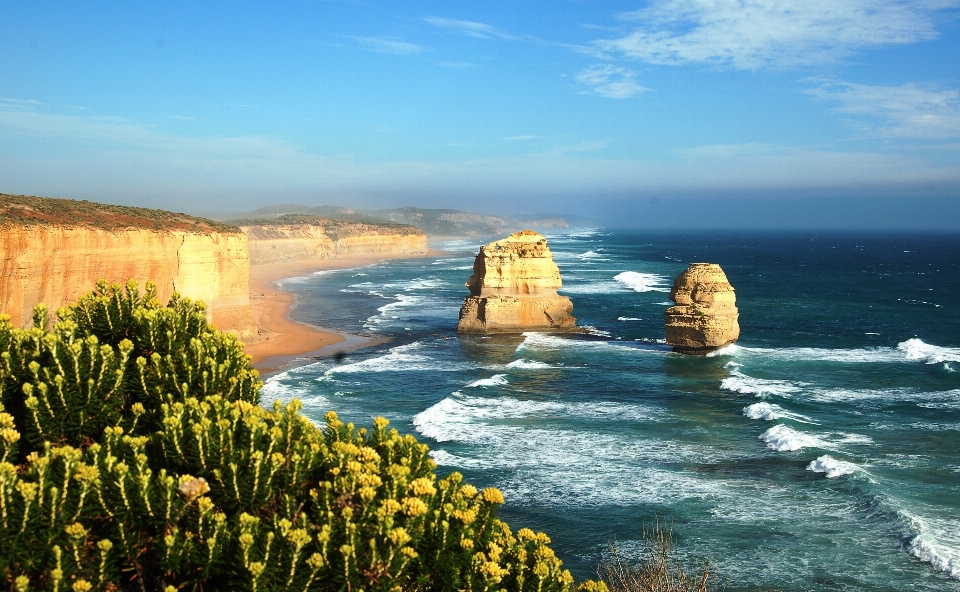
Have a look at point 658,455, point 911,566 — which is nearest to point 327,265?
point 658,455

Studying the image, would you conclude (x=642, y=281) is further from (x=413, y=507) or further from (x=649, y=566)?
(x=413, y=507)

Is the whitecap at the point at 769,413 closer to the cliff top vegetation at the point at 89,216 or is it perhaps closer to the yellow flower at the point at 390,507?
the yellow flower at the point at 390,507

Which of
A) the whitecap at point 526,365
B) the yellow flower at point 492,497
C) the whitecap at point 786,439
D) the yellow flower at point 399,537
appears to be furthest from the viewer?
the whitecap at point 526,365

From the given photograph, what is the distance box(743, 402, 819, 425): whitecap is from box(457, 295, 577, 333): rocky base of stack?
21196mm

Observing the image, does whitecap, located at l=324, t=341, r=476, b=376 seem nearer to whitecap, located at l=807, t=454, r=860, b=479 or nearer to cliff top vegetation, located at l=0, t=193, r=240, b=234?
cliff top vegetation, located at l=0, t=193, r=240, b=234

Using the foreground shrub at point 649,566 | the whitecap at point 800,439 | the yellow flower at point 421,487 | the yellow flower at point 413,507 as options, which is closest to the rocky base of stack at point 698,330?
the whitecap at point 800,439

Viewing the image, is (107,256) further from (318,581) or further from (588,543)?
(318,581)

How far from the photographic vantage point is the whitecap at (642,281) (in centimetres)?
8203

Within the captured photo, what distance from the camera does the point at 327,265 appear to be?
124 metres

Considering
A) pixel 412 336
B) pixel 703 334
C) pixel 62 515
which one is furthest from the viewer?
pixel 412 336

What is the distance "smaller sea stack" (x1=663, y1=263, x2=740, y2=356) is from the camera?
142 feet

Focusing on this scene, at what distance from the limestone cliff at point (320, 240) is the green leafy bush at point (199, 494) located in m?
111

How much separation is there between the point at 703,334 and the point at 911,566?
1016 inches

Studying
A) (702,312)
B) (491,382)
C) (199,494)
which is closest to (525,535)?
(199,494)
